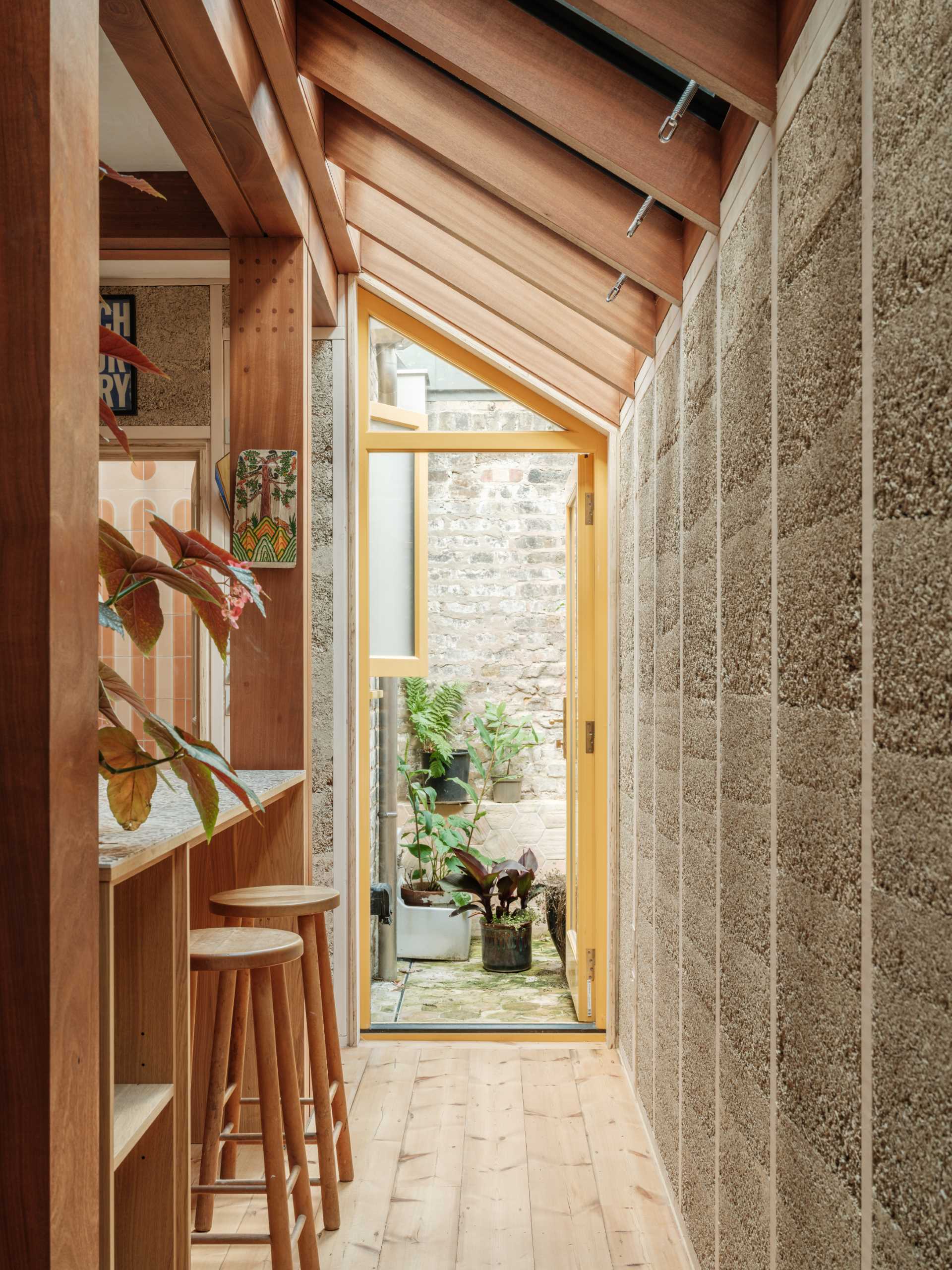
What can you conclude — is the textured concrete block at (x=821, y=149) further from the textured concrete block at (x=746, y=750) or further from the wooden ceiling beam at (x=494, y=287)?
the wooden ceiling beam at (x=494, y=287)

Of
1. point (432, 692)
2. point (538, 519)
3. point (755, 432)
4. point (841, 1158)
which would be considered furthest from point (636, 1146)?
point (538, 519)

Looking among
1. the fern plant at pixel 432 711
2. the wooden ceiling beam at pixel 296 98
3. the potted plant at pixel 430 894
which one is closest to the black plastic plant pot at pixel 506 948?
the potted plant at pixel 430 894

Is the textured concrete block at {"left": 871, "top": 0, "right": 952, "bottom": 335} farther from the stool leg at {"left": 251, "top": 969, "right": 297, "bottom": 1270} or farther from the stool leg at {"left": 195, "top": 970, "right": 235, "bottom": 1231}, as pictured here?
the stool leg at {"left": 195, "top": 970, "right": 235, "bottom": 1231}

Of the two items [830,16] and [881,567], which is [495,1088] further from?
[830,16]

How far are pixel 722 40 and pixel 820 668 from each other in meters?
0.90

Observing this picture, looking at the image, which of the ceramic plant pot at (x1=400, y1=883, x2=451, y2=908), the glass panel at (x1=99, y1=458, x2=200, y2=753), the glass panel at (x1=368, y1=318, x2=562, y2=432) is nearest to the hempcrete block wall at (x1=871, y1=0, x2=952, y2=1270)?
the glass panel at (x1=368, y1=318, x2=562, y2=432)

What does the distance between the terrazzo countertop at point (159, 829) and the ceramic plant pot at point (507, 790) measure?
13.0ft

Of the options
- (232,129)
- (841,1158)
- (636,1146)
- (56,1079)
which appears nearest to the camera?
(56,1079)

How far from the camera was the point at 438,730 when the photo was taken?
6.34m

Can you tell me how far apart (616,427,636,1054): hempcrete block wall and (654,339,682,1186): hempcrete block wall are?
1.70 feet

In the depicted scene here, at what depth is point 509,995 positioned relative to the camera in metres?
4.43

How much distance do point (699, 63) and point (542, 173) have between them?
2.78 ft

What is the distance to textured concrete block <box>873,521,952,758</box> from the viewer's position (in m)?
0.92

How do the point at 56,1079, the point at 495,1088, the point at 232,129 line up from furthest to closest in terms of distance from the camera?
the point at 495,1088
the point at 232,129
the point at 56,1079
